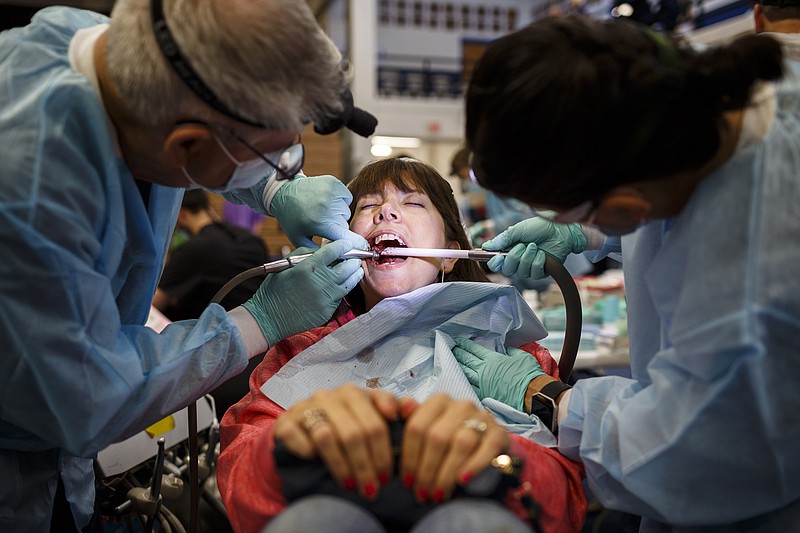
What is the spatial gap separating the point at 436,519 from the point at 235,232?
2.82 meters

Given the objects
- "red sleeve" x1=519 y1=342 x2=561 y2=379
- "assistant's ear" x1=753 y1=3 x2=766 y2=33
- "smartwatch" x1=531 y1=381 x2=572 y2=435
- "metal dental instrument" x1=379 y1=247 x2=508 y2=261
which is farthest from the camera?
"assistant's ear" x1=753 y1=3 x2=766 y2=33

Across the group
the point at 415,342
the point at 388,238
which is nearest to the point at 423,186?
the point at 388,238

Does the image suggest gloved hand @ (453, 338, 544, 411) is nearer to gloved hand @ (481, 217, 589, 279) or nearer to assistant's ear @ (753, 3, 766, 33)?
gloved hand @ (481, 217, 589, 279)

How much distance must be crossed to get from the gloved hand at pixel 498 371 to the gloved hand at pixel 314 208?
0.41 metres

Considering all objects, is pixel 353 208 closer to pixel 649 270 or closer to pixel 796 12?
pixel 649 270

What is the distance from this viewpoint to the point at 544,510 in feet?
3.71

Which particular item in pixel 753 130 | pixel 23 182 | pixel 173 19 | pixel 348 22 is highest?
pixel 173 19

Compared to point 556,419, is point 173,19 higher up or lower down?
higher up

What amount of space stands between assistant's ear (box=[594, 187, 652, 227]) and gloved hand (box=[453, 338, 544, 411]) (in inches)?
22.7

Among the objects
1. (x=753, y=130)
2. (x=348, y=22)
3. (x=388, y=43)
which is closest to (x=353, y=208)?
(x=753, y=130)

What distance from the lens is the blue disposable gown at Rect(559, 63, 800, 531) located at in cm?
91

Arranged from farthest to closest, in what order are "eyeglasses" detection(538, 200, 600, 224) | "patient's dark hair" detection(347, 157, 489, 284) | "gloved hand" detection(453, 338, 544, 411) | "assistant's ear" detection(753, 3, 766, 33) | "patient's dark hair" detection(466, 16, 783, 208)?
"assistant's ear" detection(753, 3, 766, 33) → "patient's dark hair" detection(347, 157, 489, 284) → "gloved hand" detection(453, 338, 544, 411) → "eyeglasses" detection(538, 200, 600, 224) → "patient's dark hair" detection(466, 16, 783, 208)

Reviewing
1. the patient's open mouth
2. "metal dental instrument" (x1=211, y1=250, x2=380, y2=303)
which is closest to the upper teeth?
the patient's open mouth

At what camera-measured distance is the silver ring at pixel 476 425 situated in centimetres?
96
